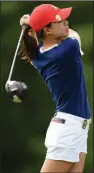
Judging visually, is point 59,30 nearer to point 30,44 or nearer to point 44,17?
point 44,17

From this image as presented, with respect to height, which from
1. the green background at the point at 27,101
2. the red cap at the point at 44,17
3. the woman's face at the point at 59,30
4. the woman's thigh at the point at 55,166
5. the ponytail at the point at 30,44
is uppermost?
the red cap at the point at 44,17

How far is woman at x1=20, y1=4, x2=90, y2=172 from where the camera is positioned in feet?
13.5

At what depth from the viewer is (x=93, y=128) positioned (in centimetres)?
667

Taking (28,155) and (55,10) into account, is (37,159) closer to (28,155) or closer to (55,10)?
(28,155)

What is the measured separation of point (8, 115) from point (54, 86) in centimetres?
266

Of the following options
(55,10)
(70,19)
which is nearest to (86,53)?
(70,19)

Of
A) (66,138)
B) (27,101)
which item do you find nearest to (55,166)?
(66,138)

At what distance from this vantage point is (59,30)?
4.15 meters

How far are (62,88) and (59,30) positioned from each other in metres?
0.39

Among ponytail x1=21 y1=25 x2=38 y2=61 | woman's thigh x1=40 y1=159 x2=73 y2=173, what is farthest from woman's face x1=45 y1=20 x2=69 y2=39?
woman's thigh x1=40 y1=159 x2=73 y2=173

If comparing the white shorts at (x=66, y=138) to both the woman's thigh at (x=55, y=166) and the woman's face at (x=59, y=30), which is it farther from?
the woman's face at (x=59, y=30)

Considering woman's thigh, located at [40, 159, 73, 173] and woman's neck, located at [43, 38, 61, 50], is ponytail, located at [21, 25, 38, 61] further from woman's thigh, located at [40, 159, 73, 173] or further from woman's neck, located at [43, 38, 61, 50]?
woman's thigh, located at [40, 159, 73, 173]

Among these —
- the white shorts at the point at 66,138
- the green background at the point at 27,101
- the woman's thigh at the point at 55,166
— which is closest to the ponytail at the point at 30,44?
the white shorts at the point at 66,138

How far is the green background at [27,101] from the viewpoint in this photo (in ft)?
21.9
